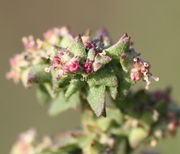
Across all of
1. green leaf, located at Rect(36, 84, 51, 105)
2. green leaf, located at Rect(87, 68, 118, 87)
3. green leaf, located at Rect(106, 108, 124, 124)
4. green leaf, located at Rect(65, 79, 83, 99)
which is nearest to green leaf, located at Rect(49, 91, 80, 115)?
green leaf, located at Rect(36, 84, 51, 105)

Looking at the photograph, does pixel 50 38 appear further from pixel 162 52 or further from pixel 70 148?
pixel 162 52

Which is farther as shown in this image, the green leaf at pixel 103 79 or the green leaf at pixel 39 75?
the green leaf at pixel 39 75

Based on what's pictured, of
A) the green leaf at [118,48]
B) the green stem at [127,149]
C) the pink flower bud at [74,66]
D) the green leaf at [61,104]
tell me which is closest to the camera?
the pink flower bud at [74,66]

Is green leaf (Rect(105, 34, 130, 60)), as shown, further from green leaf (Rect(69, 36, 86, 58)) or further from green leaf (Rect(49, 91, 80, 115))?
green leaf (Rect(49, 91, 80, 115))

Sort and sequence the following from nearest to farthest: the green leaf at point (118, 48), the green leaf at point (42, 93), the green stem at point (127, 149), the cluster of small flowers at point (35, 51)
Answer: the green leaf at point (118, 48) → the cluster of small flowers at point (35, 51) → the green leaf at point (42, 93) → the green stem at point (127, 149)

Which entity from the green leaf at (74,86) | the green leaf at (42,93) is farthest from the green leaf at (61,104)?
the green leaf at (74,86)

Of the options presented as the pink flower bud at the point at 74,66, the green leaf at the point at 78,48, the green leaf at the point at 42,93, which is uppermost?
the green leaf at the point at 42,93

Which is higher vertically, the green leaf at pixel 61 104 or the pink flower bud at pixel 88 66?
the green leaf at pixel 61 104

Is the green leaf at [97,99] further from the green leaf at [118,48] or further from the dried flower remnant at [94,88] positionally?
the green leaf at [118,48]

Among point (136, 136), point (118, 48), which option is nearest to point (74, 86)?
point (118, 48)
